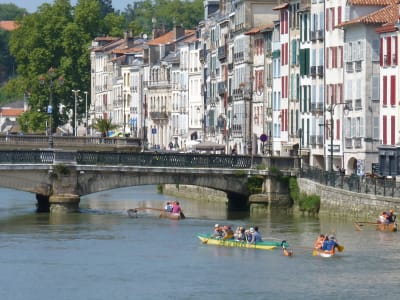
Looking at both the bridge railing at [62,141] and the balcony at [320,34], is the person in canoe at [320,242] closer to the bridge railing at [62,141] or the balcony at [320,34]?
the balcony at [320,34]

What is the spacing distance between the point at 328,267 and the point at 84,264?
9944 mm

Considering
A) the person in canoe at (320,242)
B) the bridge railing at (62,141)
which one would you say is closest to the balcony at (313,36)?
the bridge railing at (62,141)

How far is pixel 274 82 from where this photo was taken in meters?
126

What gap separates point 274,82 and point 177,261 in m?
50.9

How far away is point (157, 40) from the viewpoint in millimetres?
181250

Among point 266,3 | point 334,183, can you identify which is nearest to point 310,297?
point 334,183

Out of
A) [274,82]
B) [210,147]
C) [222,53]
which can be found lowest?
[210,147]

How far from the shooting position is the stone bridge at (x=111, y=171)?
9756 cm

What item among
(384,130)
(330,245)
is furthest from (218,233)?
(384,130)

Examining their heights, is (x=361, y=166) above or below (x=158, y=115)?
below

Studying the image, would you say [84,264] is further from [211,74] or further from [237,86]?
[211,74]

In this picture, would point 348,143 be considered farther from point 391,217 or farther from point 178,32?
point 178,32

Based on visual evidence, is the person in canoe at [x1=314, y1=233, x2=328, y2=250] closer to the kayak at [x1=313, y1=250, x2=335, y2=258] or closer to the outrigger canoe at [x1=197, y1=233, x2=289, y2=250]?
the kayak at [x1=313, y1=250, x2=335, y2=258]

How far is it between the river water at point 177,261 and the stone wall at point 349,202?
709 millimetres
